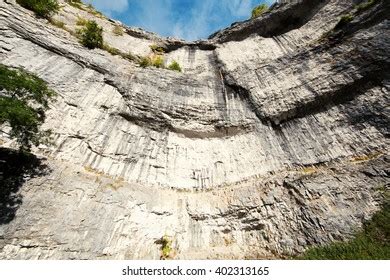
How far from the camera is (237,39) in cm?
2330

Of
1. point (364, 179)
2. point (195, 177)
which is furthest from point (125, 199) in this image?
point (364, 179)

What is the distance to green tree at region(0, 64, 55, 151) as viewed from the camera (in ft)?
31.1

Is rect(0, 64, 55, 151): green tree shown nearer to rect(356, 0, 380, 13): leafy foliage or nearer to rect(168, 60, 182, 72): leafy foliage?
rect(168, 60, 182, 72): leafy foliage

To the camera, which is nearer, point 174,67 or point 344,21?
point 344,21

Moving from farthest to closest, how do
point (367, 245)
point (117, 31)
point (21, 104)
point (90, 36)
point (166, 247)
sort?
point (117, 31)
point (90, 36)
point (166, 247)
point (21, 104)
point (367, 245)

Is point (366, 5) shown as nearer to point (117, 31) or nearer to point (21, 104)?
point (117, 31)

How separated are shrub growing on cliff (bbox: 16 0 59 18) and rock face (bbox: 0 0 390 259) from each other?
1.06 metres

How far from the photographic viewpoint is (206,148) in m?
16.1

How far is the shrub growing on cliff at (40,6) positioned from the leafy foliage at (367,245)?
19.2 m

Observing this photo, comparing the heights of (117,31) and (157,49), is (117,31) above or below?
above

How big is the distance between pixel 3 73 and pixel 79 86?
4715 millimetres

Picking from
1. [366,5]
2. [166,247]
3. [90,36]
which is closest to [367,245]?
[166,247]

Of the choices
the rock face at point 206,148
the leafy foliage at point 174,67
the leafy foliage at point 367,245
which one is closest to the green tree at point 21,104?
the rock face at point 206,148

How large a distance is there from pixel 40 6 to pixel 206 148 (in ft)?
43.1
